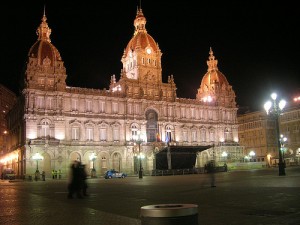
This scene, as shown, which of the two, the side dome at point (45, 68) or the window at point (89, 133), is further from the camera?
the window at point (89, 133)

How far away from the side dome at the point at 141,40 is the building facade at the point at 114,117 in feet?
0.68

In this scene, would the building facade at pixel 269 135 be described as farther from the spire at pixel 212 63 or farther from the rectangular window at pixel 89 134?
the rectangular window at pixel 89 134

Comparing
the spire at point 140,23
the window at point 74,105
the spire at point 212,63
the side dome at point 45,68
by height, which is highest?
the spire at point 140,23

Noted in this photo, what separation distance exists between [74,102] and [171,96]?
21121 mm

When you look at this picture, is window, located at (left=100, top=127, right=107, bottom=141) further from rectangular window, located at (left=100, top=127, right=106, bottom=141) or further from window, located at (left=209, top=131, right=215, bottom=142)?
window, located at (left=209, top=131, right=215, bottom=142)

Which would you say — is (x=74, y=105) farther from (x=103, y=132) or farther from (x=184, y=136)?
(x=184, y=136)

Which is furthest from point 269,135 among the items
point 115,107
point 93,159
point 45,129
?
point 45,129

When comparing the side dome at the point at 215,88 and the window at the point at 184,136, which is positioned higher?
the side dome at the point at 215,88

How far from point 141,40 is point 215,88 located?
68.7 feet

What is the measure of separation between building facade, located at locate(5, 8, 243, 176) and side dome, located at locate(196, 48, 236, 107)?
30 centimetres

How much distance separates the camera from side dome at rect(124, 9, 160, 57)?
254 feet

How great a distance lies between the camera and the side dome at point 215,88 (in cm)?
8531

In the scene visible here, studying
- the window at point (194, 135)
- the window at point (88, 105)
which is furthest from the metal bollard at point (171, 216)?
the window at point (194, 135)

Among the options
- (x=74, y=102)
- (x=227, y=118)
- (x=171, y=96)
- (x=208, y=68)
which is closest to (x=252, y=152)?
(x=227, y=118)
